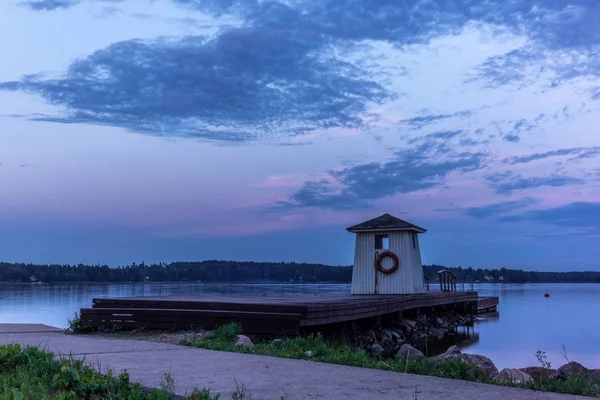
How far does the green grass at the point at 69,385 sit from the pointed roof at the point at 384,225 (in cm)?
1720

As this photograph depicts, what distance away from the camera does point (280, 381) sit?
6.38 meters

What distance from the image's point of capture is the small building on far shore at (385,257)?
23.0 metres

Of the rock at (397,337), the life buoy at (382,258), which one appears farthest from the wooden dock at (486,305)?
the rock at (397,337)

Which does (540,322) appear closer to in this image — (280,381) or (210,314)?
(210,314)

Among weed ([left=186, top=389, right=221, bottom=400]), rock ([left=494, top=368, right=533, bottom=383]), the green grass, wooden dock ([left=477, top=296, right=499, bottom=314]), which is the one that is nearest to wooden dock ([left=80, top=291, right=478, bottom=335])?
rock ([left=494, top=368, right=533, bottom=383])

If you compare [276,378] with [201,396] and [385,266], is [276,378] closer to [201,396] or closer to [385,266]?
[201,396]

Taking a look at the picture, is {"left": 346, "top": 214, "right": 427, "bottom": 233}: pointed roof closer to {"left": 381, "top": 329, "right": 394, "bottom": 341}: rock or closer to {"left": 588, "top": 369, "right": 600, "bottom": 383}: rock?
{"left": 381, "top": 329, "right": 394, "bottom": 341}: rock

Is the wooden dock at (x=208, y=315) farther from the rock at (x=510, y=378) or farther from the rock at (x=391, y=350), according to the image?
the rock at (x=510, y=378)

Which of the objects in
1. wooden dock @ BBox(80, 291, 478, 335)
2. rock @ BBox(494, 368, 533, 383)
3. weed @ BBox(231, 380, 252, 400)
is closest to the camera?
weed @ BBox(231, 380, 252, 400)

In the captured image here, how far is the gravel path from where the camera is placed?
579 centimetres

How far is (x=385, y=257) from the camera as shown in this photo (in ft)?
76.0

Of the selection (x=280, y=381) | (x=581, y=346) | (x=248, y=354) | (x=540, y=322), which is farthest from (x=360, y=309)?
(x=540, y=322)

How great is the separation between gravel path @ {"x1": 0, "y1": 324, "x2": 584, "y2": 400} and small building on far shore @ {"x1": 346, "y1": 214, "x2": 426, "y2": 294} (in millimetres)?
14723

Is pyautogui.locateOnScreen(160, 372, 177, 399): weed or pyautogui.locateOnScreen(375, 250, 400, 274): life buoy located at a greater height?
pyautogui.locateOnScreen(375, 250, 400, 274): life buoy
